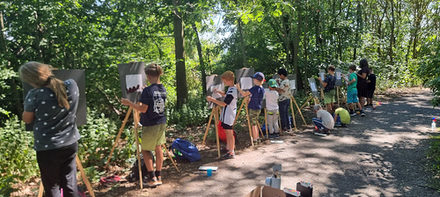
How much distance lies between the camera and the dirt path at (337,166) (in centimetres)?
400

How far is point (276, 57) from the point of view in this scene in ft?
43.6

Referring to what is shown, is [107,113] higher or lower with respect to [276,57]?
lower

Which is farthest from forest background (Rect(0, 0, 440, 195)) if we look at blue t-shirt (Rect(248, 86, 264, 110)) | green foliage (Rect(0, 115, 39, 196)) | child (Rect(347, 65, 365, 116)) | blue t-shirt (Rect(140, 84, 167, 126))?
blue t-shirt (Rect(248, 86, 264, 110))

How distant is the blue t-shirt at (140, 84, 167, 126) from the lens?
3812mm

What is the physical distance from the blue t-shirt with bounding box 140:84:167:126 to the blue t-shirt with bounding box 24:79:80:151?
1.19 metres

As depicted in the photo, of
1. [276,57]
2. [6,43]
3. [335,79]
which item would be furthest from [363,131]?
[6,43]

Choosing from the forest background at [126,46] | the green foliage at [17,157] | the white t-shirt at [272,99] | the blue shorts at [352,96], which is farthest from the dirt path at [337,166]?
the green foliage at [17,157]

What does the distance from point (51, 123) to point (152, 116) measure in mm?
1423

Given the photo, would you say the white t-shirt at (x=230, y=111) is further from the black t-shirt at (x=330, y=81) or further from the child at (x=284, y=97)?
the black t-shirt at (x=330, y=81)

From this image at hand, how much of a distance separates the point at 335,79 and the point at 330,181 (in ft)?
18.4

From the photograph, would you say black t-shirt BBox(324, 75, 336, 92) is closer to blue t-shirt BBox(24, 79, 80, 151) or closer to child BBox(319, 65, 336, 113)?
child BBox(319, 65, 336, 113)

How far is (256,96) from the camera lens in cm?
609

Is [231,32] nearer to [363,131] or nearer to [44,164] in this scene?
[363,131]

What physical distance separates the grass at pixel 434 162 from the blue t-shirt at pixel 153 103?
4.10 m
